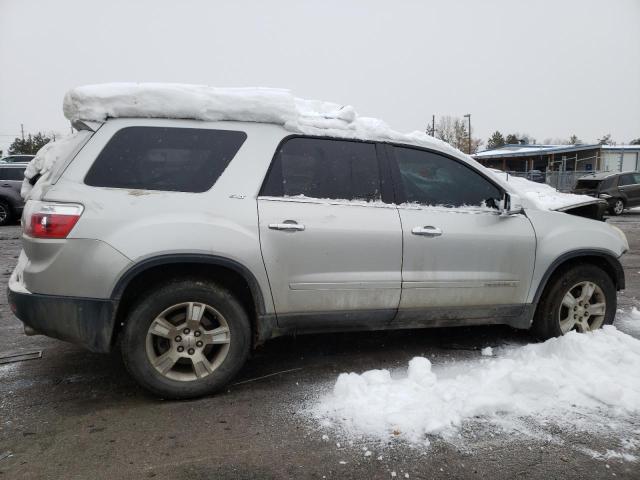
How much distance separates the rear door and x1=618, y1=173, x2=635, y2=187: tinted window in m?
18.6

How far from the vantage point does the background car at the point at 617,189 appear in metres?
18.3

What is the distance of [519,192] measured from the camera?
3914 millimetres

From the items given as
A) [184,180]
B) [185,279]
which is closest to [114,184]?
[184,180]

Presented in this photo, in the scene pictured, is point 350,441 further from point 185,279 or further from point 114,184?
point 114,184

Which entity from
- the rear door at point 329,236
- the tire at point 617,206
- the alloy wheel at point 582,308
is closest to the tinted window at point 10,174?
the rear door at point 329,236

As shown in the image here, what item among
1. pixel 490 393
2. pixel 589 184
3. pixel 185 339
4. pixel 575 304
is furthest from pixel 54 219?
pixel 589 184

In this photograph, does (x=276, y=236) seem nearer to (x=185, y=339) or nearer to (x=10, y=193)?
(x=185, y=339)

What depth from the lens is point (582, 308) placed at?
4039mm

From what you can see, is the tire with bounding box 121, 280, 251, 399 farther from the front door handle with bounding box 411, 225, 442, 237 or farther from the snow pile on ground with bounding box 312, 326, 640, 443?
the front door handle with bounding box 411, 225, 442, 237

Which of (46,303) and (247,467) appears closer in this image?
(247,467)

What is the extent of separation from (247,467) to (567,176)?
2746 cm

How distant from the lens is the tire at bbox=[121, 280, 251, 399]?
2.98 metres

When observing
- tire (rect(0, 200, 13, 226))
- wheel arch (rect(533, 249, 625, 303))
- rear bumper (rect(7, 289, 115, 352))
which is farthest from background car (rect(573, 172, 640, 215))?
tire (rect(0, 200, 13, 226))

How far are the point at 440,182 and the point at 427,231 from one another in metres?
0.47
